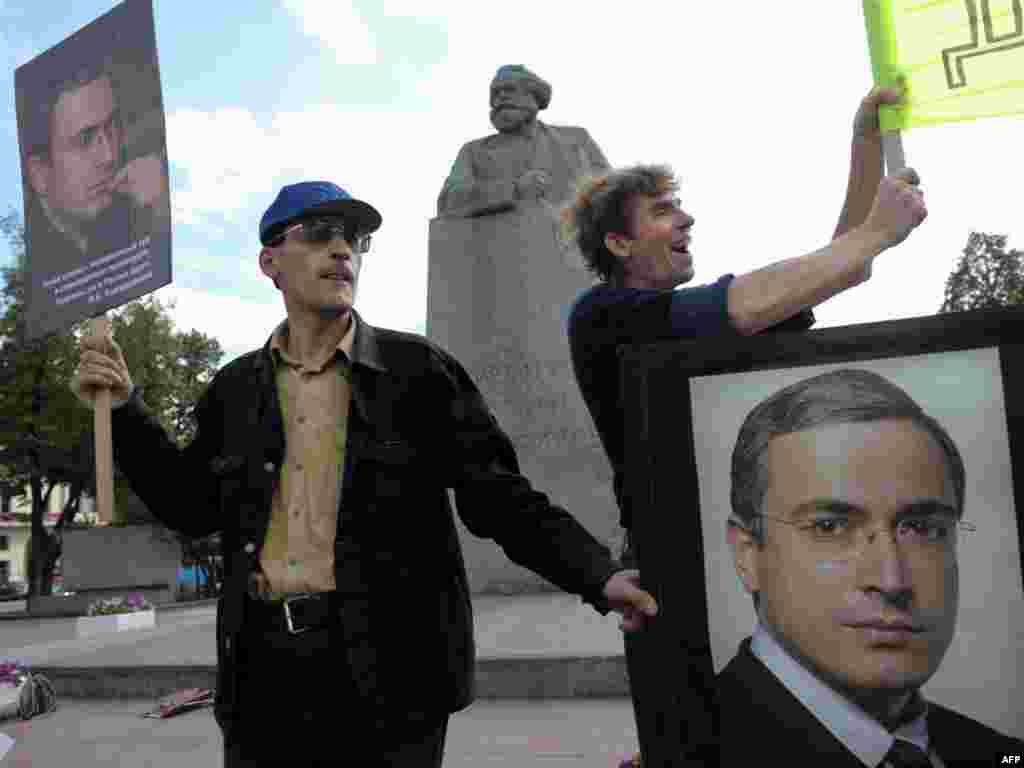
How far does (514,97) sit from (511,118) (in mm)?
280

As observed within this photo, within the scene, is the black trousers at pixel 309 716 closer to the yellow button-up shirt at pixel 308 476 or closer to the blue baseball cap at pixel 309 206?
the yellow button-up shirt at pixel 308 476

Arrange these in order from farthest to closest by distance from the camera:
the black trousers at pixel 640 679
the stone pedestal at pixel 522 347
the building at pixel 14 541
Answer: the building at pixel 14 541, the stone pedestal at pixel 522 347, the black trousers at pixel 640 679

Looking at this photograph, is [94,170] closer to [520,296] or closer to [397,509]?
[397,509]

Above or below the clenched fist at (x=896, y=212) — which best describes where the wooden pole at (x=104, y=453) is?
below

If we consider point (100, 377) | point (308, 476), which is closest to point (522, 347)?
point (100, 377)

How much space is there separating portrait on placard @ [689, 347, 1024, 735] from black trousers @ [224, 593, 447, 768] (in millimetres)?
906

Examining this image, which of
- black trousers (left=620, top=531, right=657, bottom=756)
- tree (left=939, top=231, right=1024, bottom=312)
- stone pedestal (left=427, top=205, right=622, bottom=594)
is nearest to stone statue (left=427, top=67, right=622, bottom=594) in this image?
stone pedestal (left=427, top=205, right=622, bottom=594)

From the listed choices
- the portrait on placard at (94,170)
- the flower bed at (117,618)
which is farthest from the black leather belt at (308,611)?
the flower bed at (117,618)

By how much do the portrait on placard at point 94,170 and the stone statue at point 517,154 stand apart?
903cm

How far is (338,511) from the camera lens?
2371mm

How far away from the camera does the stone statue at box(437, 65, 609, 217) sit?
1226 cm

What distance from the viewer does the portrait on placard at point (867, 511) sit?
1563 mm

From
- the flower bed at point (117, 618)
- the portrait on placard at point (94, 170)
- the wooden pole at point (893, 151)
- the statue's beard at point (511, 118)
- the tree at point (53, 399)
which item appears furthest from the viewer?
the tree at point (53, 399)

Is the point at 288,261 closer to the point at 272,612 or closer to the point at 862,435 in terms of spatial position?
the point at 272,612
